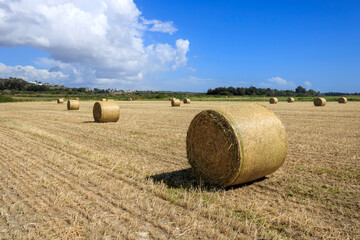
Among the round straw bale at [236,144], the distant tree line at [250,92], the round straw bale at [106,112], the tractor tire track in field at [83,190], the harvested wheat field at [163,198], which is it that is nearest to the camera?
the harvested wheat field at [163,198]

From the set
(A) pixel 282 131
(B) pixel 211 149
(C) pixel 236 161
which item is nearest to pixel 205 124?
(B) pixel 211 149

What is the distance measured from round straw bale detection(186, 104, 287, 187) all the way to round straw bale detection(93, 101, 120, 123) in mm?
12494

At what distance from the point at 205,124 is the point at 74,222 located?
3.42m

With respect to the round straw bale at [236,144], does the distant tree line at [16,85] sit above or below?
above

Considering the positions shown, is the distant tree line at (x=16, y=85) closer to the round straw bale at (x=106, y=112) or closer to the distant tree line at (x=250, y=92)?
the distant tree line at (x=250, y=92)

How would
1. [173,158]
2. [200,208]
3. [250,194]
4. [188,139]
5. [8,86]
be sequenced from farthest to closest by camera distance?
[8,86], [173,158], [188,139], [250,194], [200,208]

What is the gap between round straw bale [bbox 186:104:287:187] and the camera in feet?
19.7

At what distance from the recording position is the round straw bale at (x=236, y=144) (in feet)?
19.7

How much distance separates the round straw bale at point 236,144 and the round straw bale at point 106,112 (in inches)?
492

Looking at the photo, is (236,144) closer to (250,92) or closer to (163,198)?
(163,198)

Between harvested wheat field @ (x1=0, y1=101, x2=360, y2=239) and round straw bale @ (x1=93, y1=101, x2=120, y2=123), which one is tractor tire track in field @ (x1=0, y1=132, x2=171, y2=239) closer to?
harvested wheat field @ (x1=0, y1=101, x2=360, y2=239)

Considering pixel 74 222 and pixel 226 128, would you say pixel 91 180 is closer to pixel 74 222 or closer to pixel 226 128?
pixel 74 222

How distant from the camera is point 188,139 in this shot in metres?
7.29

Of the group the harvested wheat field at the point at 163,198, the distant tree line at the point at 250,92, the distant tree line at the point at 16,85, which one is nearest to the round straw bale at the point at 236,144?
the harvested wheat field at the point at 163,198
